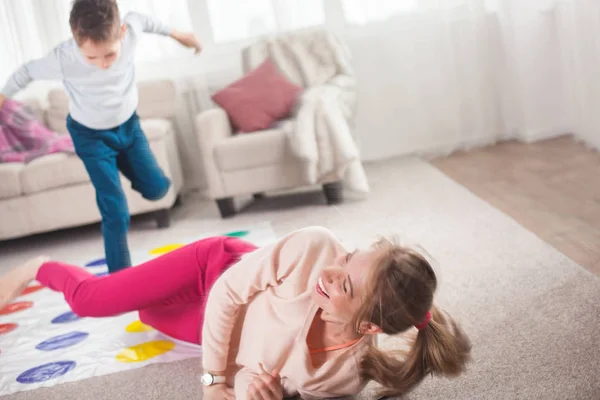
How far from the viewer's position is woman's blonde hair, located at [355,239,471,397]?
146 centimetres

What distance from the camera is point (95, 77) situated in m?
2.88

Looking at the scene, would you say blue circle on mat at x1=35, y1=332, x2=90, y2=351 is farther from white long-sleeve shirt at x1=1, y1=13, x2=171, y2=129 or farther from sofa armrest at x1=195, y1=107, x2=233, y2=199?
sofa armrest at x1=195, y1=107, x2=233, y2=199

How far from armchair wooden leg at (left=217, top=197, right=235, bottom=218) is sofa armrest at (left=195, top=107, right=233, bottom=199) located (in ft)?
0.15

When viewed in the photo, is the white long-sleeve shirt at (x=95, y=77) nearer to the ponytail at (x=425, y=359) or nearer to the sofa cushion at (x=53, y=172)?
the sofa cushion at (x=53, y=172)

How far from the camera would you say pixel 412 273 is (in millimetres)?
1458

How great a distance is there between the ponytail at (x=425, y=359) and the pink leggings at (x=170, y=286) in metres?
0.55

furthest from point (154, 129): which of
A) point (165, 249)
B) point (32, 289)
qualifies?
point (32, 289)

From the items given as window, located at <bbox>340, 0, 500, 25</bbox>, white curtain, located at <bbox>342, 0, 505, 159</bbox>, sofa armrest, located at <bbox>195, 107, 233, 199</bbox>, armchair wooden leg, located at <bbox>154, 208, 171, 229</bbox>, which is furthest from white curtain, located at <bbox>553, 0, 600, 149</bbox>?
armchair wooden leg, located at <bbox>154, 208, 171, 229</bbox>

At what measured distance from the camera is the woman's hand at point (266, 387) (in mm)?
1661

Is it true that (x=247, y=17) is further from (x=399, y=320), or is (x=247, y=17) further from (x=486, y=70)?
(x=399, y=320)

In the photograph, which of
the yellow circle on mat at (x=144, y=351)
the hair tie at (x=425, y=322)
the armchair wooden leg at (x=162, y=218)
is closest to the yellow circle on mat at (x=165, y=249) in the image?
the armchair wooden leg at (x=162, y=218)

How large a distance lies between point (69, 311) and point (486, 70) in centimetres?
319

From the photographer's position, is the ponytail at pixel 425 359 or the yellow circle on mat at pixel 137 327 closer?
the ponytail at pixel 425 359

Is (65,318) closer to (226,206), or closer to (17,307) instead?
(17,307)
